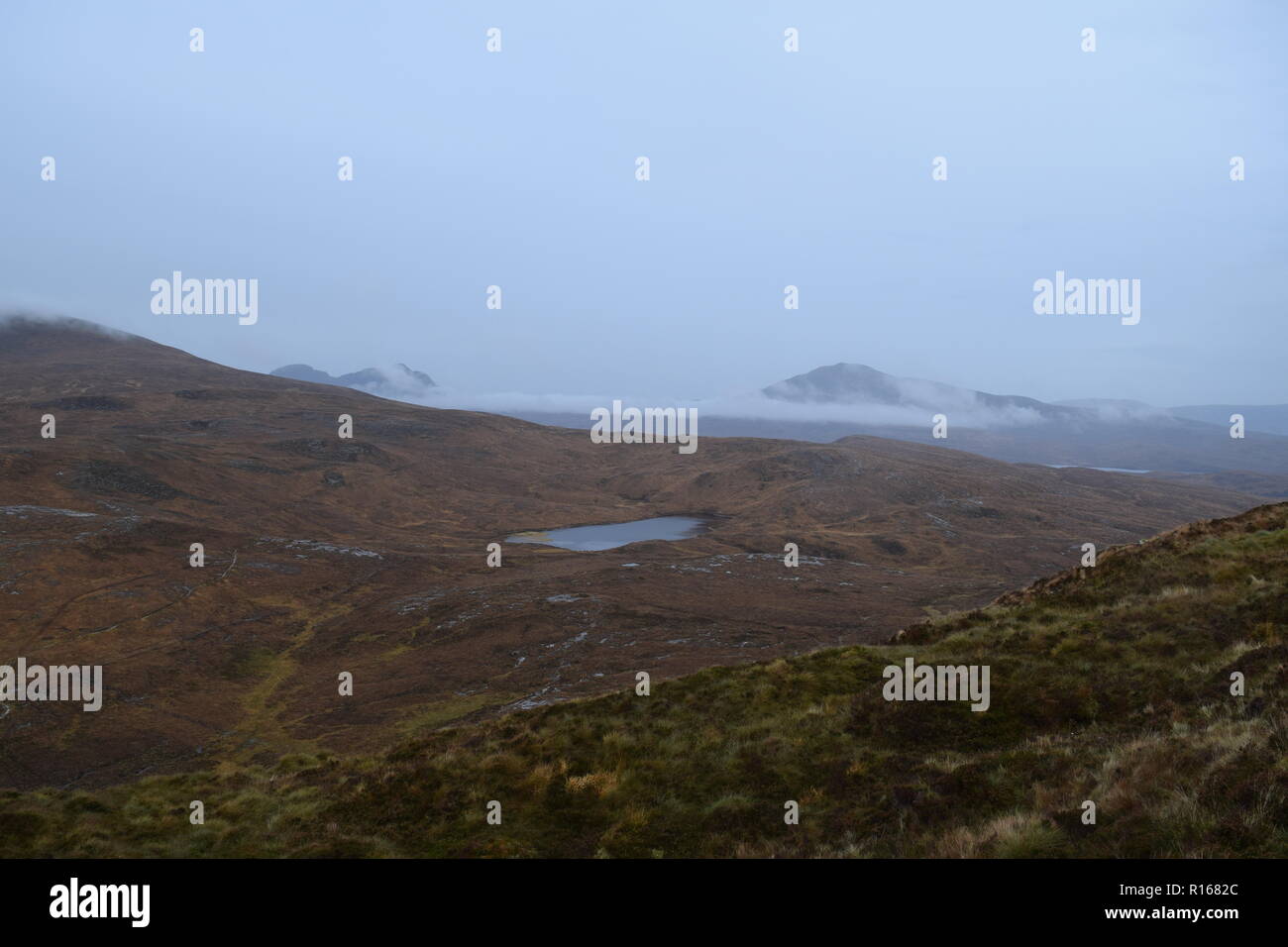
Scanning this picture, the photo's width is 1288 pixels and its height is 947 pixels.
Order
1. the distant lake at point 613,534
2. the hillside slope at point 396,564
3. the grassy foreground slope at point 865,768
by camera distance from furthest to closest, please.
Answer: the distant lake at point 613,534 → the hillside slope at point 396,564 → the grassy foreground slope at point 865,768

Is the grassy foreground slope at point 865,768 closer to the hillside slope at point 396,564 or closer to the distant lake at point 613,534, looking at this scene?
the hillside slope at point 396,564

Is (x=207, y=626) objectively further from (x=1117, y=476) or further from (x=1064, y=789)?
(x=1117, y=476)

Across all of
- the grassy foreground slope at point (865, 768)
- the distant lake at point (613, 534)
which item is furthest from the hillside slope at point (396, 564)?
the grassy foreground slope at point (865, 768)

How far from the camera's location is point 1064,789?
1005cm

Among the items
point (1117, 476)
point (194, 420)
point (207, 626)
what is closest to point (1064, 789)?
point (207, 626)

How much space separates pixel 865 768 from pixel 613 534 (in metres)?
79.7

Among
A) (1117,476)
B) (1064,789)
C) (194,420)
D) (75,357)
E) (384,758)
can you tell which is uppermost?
(75,357)

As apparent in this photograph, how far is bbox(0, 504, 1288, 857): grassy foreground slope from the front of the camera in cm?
905

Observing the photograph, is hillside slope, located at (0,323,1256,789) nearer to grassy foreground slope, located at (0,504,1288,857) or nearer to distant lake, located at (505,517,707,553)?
distant lake, located at (505,517,707,553)

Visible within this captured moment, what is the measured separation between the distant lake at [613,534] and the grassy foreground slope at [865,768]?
5952 centimetres

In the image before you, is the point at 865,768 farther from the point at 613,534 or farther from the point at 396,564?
the point at 613,534

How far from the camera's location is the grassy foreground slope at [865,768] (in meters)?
9.05

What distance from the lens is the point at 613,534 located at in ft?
303
